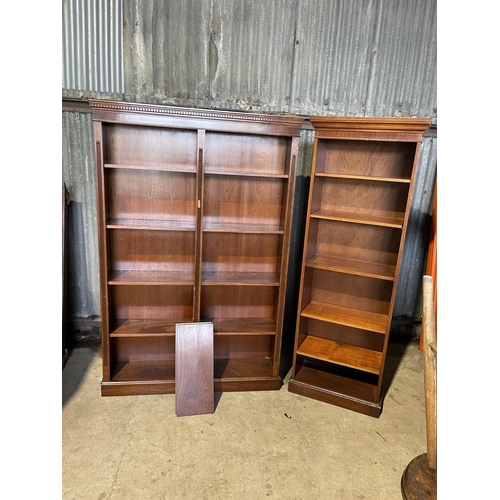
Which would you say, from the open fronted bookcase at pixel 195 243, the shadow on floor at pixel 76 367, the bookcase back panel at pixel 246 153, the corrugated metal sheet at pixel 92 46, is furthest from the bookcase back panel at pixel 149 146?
the shadow on floor at pixel 76 367

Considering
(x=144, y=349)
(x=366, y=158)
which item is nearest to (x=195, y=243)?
(x=144, y=349)

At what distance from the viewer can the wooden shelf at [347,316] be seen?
2.54 metres

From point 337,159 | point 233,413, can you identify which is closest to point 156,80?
point 337,159

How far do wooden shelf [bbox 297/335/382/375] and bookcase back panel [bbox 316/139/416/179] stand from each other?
128 centimetres

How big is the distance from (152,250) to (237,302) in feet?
2.48

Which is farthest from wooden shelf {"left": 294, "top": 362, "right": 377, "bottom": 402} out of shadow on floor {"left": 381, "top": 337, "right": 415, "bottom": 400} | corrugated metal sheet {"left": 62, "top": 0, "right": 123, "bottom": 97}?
corrugated metal sheet {"left": 62, "top": 0, "right": 123, "bottom": 97}

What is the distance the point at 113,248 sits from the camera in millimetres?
2619

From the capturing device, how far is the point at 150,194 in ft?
8.54

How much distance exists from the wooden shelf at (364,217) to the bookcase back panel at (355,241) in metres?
0.10

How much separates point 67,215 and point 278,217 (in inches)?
64.9

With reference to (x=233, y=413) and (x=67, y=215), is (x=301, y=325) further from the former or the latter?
(x=67, y=215)

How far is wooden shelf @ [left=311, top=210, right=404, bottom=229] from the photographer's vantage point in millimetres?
2383

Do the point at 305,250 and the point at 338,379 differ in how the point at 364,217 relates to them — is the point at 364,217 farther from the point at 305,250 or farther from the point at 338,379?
the point at 338,379

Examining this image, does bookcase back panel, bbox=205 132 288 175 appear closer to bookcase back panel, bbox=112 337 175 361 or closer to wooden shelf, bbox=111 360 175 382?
bookcase back panel, bbox=112 337 175 361
